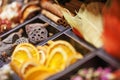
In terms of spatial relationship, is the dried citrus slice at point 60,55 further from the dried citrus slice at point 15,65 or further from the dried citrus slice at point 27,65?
the dried citrus slice at point 15,65

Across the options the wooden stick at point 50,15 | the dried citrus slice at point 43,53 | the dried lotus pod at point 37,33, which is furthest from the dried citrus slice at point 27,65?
the wooden stick at point 50,15

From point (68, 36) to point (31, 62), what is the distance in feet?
1.06

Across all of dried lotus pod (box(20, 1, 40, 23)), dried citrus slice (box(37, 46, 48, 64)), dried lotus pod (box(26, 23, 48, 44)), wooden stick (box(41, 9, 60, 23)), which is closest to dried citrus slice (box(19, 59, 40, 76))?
dried citrus slice (box(37, 46, 48, 64))

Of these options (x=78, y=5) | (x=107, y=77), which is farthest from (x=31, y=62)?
(x=78, y=5)

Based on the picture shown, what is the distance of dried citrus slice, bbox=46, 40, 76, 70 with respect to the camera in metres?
1.70

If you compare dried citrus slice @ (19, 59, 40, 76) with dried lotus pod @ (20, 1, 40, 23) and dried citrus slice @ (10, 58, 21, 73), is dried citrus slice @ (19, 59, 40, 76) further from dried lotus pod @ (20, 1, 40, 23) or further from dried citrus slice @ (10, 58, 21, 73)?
dried lotus pod @ (20, 1, 40, 23)

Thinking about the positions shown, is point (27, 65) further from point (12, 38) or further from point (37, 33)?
point (12, 38)

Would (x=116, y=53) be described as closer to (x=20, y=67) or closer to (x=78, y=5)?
(x=20, y=67)

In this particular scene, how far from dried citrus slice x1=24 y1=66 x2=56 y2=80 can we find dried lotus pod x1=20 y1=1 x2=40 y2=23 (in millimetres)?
937

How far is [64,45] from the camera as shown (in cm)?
175

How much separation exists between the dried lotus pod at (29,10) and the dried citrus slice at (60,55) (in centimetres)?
82

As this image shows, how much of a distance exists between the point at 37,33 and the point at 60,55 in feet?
2.08

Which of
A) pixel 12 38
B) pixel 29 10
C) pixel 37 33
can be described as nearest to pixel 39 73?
pixel 37 33

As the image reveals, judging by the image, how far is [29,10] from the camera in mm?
2590
